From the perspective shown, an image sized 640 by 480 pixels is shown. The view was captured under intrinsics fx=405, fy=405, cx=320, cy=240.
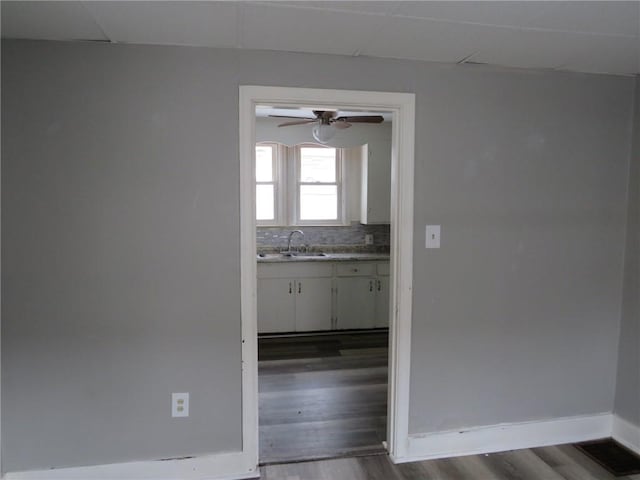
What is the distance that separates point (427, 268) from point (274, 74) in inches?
50.8

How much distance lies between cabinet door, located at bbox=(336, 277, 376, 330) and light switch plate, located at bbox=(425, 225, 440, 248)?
2.24 metres

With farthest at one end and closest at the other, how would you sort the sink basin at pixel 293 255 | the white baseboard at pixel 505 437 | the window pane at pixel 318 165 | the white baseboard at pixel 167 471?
the window pane at pixel 318 165, the sink basin at pixel 293 255, the white baseboard at pixel 505 437, the white baseboard at pixel 167 471

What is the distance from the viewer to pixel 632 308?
2.42 metres

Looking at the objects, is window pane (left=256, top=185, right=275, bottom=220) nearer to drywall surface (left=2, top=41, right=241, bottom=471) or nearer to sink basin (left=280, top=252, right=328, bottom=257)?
sink basin (left=280, top=252, right=328, bottom=257)

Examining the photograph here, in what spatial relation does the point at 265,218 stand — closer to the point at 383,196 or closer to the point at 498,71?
the point at 383,196

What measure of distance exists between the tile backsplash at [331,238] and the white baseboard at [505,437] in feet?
9.11

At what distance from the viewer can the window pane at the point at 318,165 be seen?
4.80m

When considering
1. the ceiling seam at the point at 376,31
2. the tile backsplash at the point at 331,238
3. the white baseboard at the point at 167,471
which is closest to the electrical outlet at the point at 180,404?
the white baseboard at the point at 167,471

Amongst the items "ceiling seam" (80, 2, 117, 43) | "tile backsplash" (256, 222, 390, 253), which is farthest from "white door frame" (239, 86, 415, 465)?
"tile backsplash" (256, 222, 390, 253)

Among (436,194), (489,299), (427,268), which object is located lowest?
(489,299)

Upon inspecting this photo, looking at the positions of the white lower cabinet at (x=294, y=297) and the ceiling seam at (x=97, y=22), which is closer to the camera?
the ceiling seam at (x=97, y=22)

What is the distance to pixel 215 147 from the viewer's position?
1986 mm

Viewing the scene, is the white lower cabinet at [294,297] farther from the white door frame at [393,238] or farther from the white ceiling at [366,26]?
the white ceiling at [366,26]

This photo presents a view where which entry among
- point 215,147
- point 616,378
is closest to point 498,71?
point 215,147
